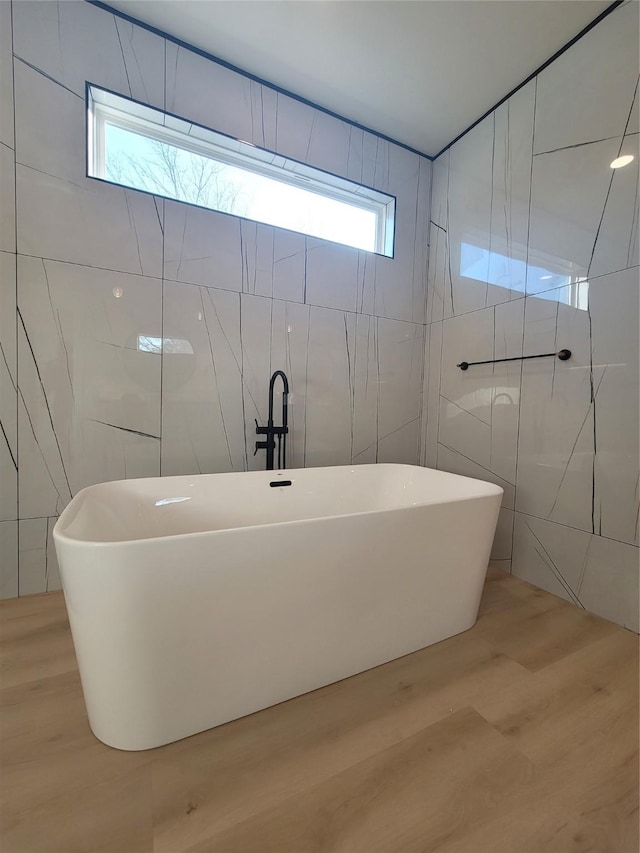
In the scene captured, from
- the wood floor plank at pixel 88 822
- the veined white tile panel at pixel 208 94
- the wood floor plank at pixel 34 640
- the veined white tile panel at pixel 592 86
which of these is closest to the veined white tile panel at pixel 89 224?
the veined white tile panel at pixel 208 94

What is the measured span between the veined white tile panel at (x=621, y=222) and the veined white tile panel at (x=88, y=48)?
216 cm

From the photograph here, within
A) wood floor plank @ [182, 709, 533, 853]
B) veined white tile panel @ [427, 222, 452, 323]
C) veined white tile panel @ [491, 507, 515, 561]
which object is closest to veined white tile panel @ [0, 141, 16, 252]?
wood floor plank @ [182, 709, 533, 853]

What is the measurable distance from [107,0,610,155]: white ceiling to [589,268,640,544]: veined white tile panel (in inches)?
48.8

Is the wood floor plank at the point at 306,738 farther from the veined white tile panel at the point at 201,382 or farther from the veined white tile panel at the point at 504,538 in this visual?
the veined white tile panel at the point at 201,382

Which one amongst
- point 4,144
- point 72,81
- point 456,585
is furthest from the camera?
point 72,81

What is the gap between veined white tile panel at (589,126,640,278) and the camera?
4.91 ft

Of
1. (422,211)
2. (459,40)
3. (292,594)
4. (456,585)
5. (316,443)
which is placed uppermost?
(459,40)

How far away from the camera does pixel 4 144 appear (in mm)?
1522

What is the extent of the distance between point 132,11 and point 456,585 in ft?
9.54

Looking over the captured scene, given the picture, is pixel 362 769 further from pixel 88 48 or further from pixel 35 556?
pixel 88 48

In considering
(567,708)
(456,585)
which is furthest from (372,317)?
(567,708)

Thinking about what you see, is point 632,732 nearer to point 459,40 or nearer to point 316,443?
point 316,443

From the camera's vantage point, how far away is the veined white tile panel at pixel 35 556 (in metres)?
1.64

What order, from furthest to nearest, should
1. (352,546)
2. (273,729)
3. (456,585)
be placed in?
(456,585), (352,546), (273,729)
